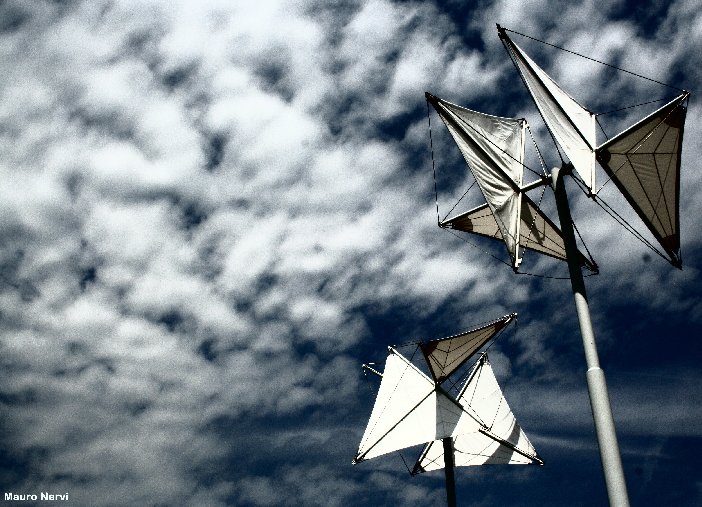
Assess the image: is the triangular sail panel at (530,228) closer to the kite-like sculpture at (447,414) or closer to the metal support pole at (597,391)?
the metal support pole at (597,391)

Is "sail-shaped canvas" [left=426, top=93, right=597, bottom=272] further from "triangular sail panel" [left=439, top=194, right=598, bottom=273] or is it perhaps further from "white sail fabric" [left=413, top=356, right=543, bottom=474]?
"white sail fabric" [left=413, top=356, right=543, bottom=474]

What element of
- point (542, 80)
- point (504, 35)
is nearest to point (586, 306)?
point (542, 80)

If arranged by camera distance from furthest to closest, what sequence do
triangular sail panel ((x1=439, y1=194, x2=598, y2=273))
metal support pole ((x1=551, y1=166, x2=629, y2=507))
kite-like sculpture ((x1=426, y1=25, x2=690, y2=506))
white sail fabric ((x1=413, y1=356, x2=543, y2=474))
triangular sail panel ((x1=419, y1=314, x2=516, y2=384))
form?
white sail fabric ((x1=413, y1=356, x2=543, y2=474))
triangular sail panel ((x1=419, y1=314, x2=516, y2=384))
triangular sail panel ((x1=439, y1=194, x2=598, y2=273))
kite-like sculpture ((x1=426, y1=25, x2=690, y2=506))
metal support pole ((x1=551, y1=166, x2=629, y2=507))

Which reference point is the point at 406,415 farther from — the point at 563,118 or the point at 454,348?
the point at 563,118

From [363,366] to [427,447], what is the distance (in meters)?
5.76

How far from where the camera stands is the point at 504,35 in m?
16.8

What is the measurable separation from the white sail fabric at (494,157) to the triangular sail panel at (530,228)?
0.77m

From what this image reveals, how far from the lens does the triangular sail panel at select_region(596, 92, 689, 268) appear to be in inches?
622

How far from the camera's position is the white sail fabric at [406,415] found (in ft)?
96.5

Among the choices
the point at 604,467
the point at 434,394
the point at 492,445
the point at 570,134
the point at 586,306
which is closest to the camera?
the point at 604,467

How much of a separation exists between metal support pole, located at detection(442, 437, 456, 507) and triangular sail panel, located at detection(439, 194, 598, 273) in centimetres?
1185

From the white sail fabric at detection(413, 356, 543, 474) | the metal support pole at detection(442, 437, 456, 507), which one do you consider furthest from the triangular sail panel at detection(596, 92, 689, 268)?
the white sail fabric at detection(413, 356, 543, 474)

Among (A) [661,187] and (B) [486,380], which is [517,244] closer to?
(A) [661,187]

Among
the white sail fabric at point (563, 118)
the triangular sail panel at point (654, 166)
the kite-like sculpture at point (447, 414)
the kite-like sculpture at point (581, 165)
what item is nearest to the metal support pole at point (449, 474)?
the kite-like sculpture at point (447, 414)
